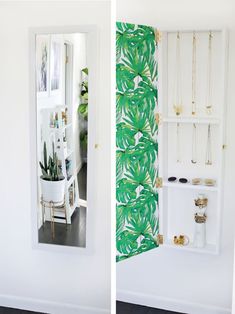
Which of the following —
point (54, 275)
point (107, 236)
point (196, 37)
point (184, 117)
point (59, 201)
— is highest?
point (196, 37)

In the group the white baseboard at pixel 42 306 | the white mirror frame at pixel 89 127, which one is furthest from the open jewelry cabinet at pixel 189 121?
the white baseboard at pixel 42 306

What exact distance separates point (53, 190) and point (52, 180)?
42mm

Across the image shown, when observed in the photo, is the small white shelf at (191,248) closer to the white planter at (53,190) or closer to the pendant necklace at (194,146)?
the pendant necklace at (194,146)

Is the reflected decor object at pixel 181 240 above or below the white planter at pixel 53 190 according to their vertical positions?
below

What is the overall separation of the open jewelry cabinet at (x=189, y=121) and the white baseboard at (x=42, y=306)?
0.63 metres

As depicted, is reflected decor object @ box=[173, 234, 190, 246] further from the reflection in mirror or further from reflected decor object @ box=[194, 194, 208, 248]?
the reflection in mirror

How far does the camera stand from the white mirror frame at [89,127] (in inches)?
63.3

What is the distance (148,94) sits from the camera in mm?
1362

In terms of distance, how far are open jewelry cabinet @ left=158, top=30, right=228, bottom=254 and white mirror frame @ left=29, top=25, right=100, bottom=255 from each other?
0.34 metres

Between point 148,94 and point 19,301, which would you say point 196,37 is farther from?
point 19,301

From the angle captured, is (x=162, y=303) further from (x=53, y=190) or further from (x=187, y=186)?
(x=53, y=190)

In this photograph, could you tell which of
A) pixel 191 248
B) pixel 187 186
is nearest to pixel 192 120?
pixel 187 186

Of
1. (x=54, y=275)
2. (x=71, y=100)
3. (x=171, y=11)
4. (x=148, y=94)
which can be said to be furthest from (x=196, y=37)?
(x=54, y=275)

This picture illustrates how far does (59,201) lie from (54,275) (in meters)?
0.35
